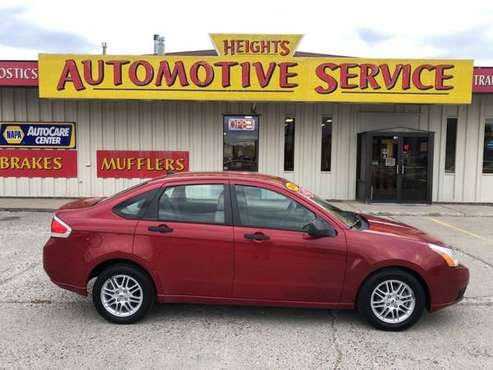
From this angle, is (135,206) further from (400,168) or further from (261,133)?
(400,168)

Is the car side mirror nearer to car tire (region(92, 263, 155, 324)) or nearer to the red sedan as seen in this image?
the red sedan

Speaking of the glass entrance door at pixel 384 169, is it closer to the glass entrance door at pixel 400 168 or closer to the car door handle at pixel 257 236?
the glass entrance door at pixel 400 168

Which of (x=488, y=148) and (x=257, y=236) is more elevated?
(x=488, y=148)

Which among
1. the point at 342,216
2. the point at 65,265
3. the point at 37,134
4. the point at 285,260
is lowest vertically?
the point at 65,265

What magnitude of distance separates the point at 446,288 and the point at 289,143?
10795 millimetres

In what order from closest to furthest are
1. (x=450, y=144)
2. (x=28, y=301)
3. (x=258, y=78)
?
(x=28, y=301) → (x=258, y=78) → (x=450, y=144)

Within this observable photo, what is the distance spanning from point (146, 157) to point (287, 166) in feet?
15.2

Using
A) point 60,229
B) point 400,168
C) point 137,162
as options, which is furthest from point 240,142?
point 60,229

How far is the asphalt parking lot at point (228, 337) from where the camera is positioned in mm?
3912

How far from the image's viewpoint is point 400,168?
46.6 ft

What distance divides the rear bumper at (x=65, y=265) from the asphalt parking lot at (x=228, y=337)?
1.36 ft

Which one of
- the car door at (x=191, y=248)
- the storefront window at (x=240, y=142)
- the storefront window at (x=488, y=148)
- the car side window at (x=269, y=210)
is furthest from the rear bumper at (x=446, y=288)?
the storefront window at (x=488, y=148)

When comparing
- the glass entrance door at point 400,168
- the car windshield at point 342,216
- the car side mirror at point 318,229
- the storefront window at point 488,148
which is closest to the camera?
the car side mirror at point 318,229

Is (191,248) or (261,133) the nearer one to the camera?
(191,248)
